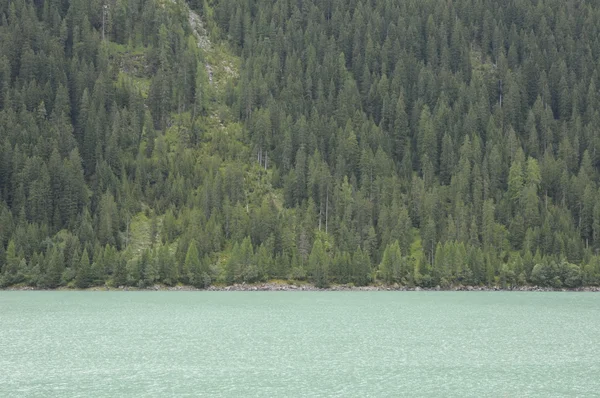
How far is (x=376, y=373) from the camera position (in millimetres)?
42906

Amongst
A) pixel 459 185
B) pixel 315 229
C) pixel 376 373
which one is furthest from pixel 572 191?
pixel 376 373

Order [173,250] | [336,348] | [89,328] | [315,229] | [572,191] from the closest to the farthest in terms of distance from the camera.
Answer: [336,348], [89,328], [173,250], [315,229], [572,191]

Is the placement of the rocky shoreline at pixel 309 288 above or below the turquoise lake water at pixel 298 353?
below

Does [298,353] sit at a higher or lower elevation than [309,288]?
higher

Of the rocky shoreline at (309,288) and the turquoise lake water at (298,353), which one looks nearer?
the turquoise lake water at (298,353)

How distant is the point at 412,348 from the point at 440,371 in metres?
9.93

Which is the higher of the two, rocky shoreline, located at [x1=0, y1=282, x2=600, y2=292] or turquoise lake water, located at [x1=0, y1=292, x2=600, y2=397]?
turquoise lake water, located at [x1=0, y1=292, x2=600, y2=397]

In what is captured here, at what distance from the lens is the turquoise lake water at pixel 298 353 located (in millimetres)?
38781

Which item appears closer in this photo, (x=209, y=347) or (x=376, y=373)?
(x=376, y=373)

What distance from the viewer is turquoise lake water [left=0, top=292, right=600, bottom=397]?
38.8 metres

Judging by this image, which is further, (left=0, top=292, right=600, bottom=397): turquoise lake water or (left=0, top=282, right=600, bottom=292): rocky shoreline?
(left=0, top=282, right=600, bottom=292): rocky shoreline

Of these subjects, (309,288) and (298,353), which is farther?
(309,288)

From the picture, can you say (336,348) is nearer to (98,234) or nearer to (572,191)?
(98,234)

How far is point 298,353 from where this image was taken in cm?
5091
